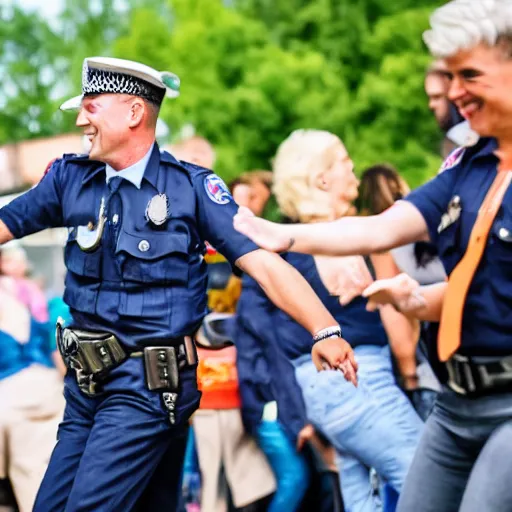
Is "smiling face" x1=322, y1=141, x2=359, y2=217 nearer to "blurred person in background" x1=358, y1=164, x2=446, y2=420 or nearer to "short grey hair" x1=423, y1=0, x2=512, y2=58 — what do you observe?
"blurred person in background" x1=358, y1=164, x2=446, y2=420

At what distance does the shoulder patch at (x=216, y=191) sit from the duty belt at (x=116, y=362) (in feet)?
1.65

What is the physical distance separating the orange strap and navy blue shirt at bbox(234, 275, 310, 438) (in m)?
2.51

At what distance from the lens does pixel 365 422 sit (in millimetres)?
5453

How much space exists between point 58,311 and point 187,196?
230 centimetres

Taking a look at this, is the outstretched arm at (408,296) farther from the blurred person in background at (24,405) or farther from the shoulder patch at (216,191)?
the blurred person in background at (24,405)

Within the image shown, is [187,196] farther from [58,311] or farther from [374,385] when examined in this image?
[58,311]

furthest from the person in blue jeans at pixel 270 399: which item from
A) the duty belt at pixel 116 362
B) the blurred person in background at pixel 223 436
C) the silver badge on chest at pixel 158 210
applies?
the silver badge on chest at pixel 158 210

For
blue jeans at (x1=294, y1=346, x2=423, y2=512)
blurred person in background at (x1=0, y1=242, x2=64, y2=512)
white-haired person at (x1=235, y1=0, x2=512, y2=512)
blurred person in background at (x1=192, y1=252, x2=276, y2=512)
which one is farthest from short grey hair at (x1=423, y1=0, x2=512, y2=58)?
blurred person in background at (x1=0, y1=242, x2=64, y2=512)

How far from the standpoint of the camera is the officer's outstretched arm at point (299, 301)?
4121 millimetres

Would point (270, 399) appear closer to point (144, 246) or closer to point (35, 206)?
point (35, 206)

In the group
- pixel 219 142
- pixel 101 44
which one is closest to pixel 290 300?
pixel 219 142

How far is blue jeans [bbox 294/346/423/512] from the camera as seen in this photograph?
5418 mm

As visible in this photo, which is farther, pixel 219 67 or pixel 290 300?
pixel 219 67

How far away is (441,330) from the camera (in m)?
3.52
